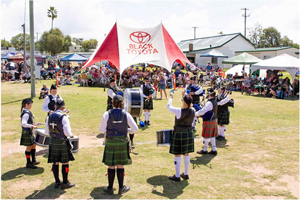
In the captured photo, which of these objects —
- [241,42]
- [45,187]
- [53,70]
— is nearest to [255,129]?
[45,187]

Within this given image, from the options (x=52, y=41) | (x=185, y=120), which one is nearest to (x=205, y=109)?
(x=185, y=120)

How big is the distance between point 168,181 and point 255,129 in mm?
5325

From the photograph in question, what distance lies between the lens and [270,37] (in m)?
66.3

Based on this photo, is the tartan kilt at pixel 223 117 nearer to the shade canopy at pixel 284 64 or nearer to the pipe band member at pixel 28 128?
the pipe band member at pixel 28 128

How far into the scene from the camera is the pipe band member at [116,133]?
4.67 m

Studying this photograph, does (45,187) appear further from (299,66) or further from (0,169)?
(299,66)

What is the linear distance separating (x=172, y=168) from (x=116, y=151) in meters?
1.80

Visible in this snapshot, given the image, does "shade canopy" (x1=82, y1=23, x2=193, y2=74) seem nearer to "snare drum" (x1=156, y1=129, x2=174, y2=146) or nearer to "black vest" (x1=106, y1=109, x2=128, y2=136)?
"snare drum" (x1=156, y1=129, x2=174, y2=146)

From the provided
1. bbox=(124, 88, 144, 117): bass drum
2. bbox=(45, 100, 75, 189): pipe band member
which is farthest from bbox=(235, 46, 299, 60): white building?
bbox=(45, 100, 75, 189): pipe band member

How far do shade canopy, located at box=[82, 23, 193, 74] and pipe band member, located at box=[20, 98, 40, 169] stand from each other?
12.7ft

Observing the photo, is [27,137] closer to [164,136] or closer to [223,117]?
[164,136]

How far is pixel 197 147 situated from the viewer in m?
7.62

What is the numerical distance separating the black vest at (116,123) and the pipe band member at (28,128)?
6.54 ft

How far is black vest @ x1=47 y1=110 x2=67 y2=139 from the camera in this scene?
4.82m
